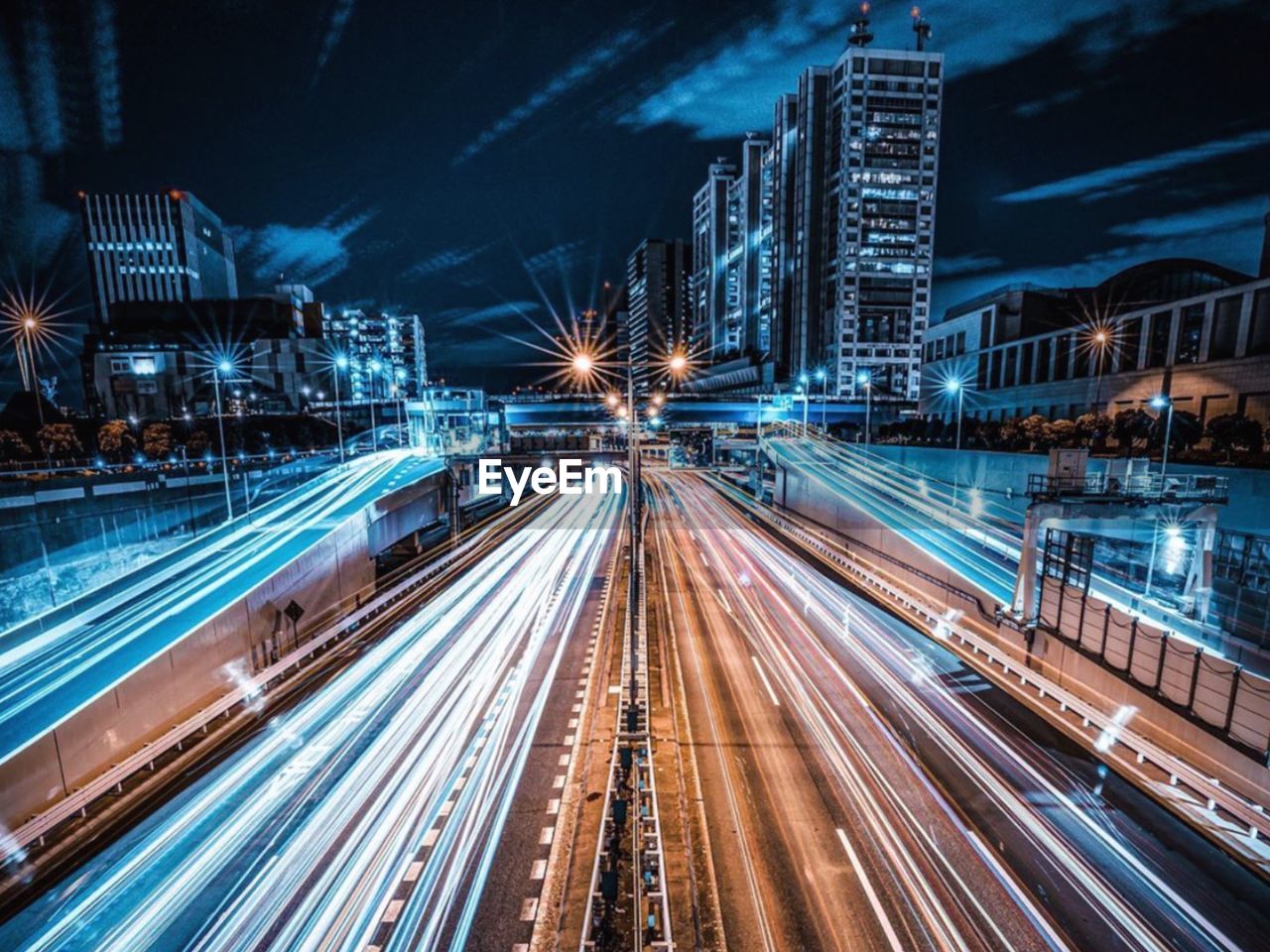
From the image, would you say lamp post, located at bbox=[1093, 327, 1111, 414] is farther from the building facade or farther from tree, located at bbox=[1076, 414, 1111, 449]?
tree, located at bbox=[1076, 414, 1111, 449]

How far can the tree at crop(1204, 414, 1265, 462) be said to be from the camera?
90.1 ft

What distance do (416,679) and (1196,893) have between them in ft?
65.7

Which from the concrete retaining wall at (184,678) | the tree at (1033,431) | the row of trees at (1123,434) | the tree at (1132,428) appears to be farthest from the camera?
the tree at (1033,431)

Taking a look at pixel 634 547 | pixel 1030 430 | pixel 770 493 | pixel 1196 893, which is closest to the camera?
pixel 1196 893

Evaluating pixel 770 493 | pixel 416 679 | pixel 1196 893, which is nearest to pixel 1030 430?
pixel 770 493

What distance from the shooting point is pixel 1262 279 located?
45.7 meters

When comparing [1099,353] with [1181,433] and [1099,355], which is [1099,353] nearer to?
[1099,355]

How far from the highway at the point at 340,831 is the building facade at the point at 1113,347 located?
5947 centimetres

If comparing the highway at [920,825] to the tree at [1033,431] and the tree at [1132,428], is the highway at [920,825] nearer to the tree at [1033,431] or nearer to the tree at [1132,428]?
the tree at [1132,428]

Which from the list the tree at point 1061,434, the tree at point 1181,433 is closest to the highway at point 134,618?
the tree at point 1061,434

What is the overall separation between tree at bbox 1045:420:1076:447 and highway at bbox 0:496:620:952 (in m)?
40.0

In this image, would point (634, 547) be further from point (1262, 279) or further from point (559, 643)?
point (1262, 279)

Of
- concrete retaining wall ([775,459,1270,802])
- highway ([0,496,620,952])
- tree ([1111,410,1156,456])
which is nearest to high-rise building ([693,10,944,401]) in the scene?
tree ([1111,410,1156,456])

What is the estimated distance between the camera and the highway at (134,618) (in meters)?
13.3
